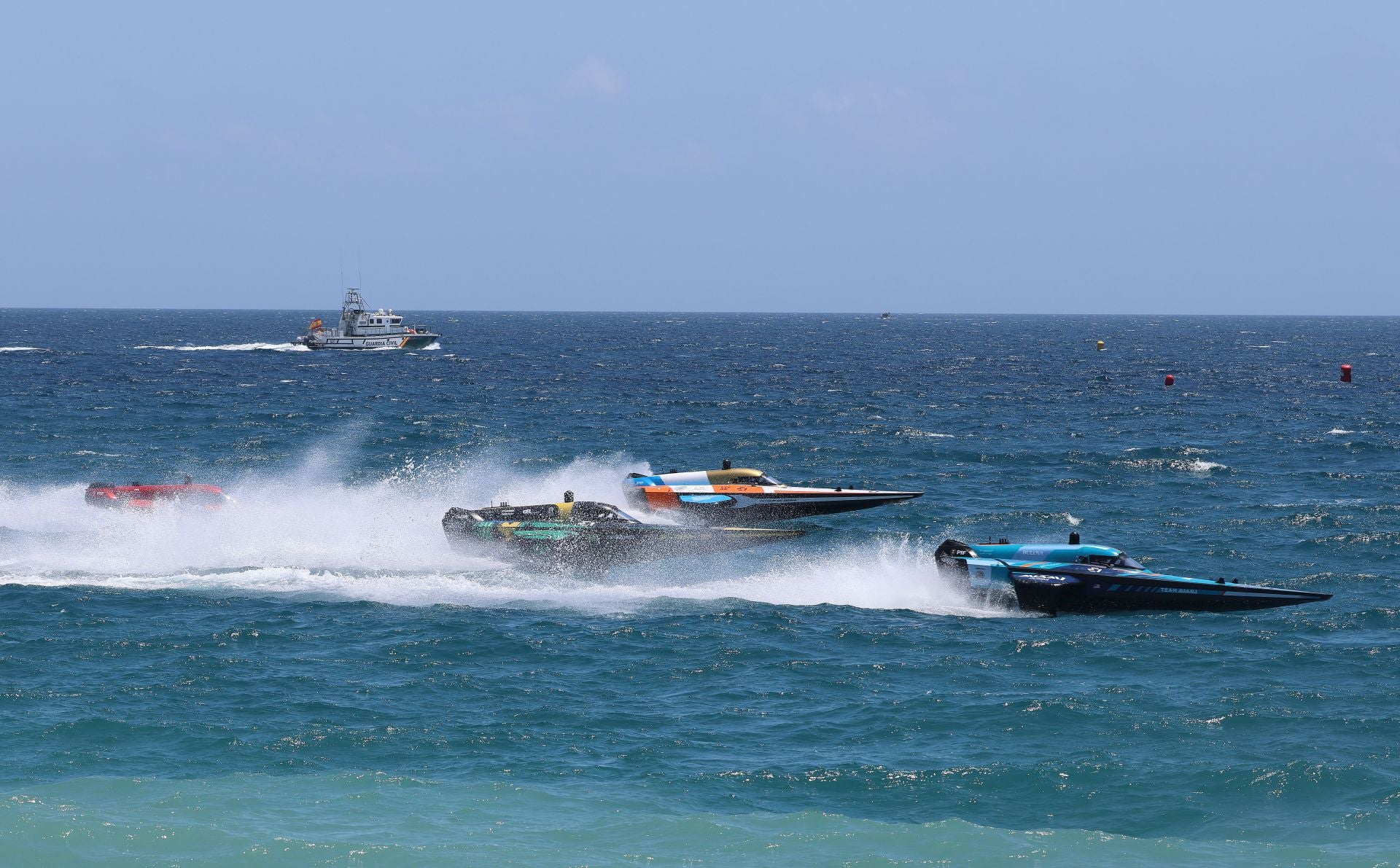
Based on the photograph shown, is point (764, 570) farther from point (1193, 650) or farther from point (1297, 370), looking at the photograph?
point (1297, 370)

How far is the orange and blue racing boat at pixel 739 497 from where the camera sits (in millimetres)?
42906

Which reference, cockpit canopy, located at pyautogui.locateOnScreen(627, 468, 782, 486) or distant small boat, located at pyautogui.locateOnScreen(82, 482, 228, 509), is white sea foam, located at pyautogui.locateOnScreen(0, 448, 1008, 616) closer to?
distant small boat, located at pyautogui.locateOnScreen(82, 482, 228, 509)

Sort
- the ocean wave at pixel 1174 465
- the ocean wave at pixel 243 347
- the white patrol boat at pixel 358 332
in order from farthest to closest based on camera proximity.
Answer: the ocean wave at pixel 243 347, the white patrol boat at pixel 358 332, the ocean wave at pixel 1174 465

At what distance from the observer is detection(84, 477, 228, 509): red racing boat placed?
4084 centimetres

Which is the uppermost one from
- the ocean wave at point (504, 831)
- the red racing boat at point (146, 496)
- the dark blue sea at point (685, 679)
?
the red racing boat at point (146, 496)

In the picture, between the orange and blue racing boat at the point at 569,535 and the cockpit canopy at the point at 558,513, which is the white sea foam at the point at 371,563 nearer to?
the orange and blue racing boat at the point at 569,535

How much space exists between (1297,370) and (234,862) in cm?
12947

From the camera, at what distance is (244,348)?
6447 inches

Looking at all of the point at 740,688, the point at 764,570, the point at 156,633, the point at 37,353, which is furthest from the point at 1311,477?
the point at 37,353

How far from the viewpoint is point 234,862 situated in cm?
1827

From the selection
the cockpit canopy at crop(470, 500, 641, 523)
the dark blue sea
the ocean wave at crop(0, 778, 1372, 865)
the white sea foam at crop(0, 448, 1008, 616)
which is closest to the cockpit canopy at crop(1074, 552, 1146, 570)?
the dark blue sea

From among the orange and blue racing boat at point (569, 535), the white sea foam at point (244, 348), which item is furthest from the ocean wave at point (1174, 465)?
the white sea foam at point (244, 348)

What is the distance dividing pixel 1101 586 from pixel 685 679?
10992 mm

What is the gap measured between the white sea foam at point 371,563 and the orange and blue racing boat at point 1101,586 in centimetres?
103
